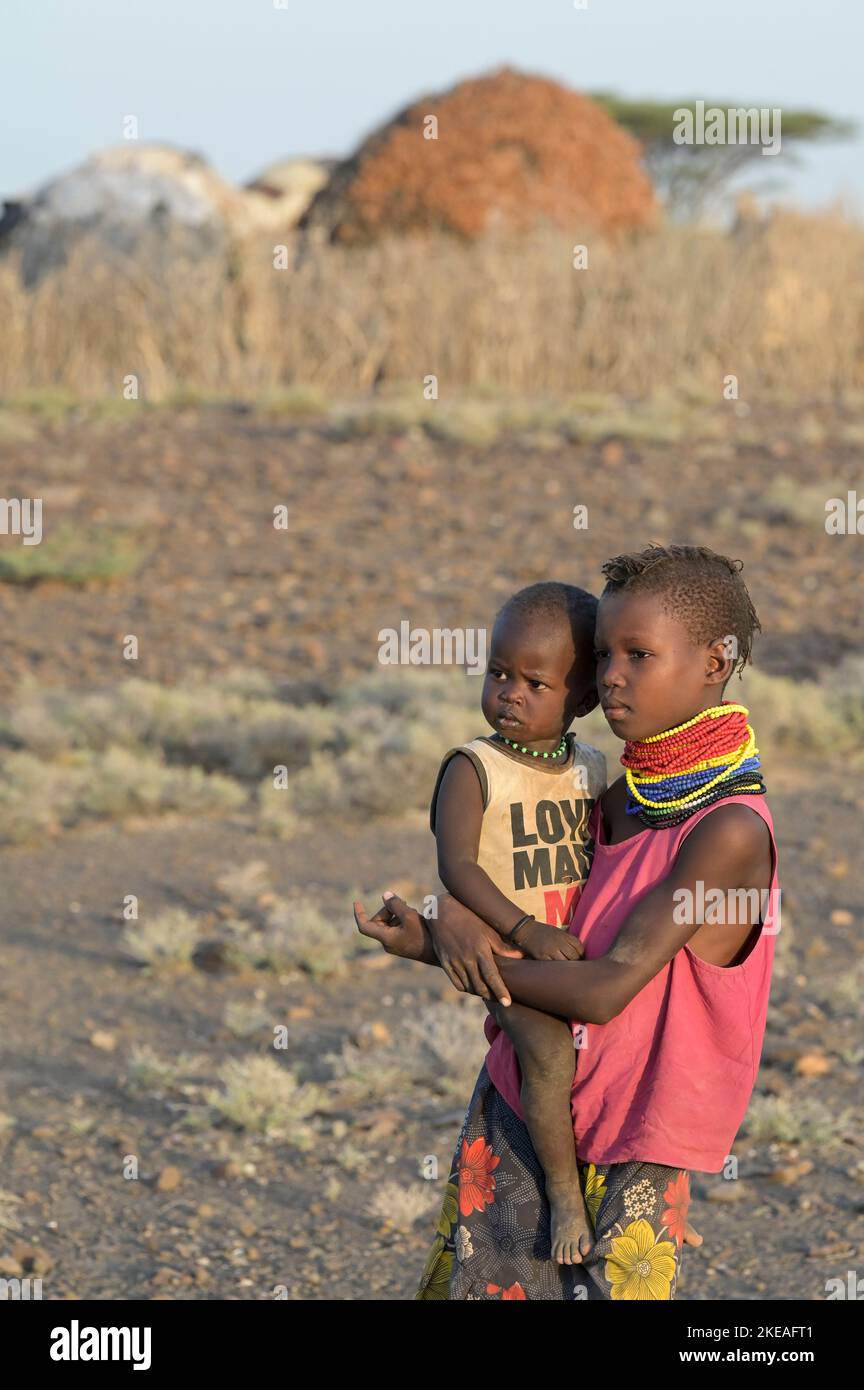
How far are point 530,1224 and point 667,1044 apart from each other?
0.36 meters

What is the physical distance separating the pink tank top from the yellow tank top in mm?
68

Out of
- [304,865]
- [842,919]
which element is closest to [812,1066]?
[842,919]

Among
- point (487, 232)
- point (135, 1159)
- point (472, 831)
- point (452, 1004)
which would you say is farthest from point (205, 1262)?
point (487, 232)

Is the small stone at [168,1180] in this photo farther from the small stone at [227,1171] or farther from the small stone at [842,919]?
the small stone at [842,919]

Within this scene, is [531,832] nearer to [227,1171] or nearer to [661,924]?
[661,924]

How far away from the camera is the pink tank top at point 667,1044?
240 centimetres

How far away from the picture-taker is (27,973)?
6.06 m

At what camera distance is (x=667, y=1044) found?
2398 millimetres

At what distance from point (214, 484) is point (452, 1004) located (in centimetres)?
761

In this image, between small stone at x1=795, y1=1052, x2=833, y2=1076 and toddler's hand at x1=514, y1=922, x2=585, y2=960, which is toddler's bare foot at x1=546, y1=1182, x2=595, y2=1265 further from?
small stone at x1=795, y1=1052, x2=833, y2=1076

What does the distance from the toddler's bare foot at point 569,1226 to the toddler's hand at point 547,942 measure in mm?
335

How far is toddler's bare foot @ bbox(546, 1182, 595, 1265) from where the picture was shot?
2426 millimetres

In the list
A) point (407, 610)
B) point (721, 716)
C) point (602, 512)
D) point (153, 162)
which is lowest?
point (721, 716)
